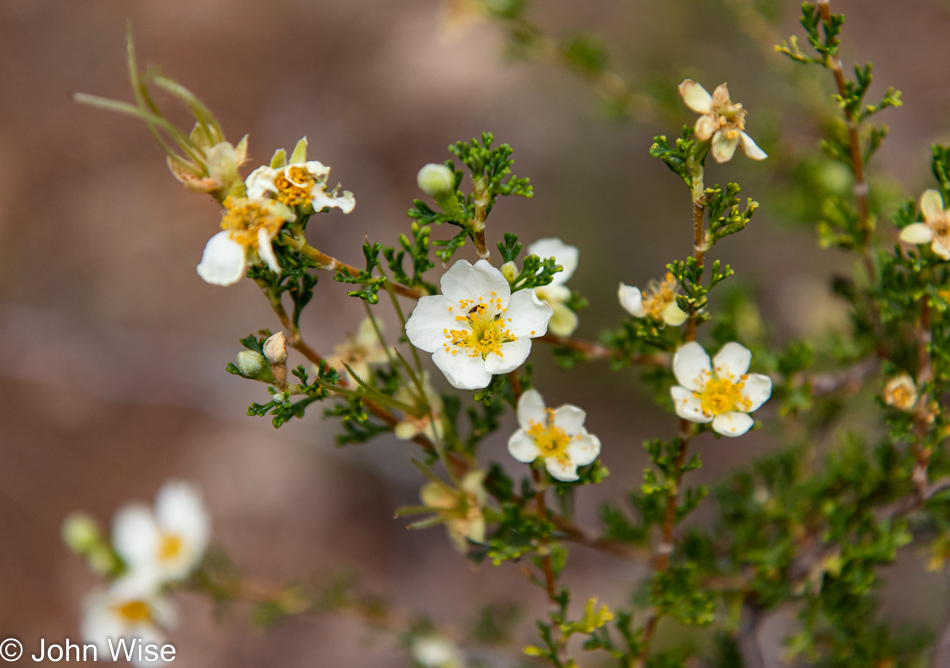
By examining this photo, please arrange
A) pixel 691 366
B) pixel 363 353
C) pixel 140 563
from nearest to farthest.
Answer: pixel 691 366, pixel 363 353, pixel 140 563

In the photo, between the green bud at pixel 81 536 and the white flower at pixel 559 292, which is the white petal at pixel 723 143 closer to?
the white flower at pixel 559 292

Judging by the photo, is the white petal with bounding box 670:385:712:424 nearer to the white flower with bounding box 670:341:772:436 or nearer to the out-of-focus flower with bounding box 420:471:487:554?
the white flower with bounding box 670:341:772:436

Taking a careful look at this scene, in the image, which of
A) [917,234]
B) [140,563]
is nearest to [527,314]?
[917,234]

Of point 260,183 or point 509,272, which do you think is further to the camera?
point 509,272

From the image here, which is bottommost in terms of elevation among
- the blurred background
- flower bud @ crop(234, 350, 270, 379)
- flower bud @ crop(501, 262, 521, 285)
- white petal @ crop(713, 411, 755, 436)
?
white petal @ crop(713, 411, 755, 436)

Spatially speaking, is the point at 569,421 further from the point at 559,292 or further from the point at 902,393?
the point at 902,393

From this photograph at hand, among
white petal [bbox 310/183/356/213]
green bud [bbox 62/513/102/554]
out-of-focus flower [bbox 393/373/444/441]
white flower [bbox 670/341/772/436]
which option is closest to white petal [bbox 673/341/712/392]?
white flower [bbox 670/341/772/436]

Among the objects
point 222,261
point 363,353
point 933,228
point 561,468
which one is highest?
point 933,228
